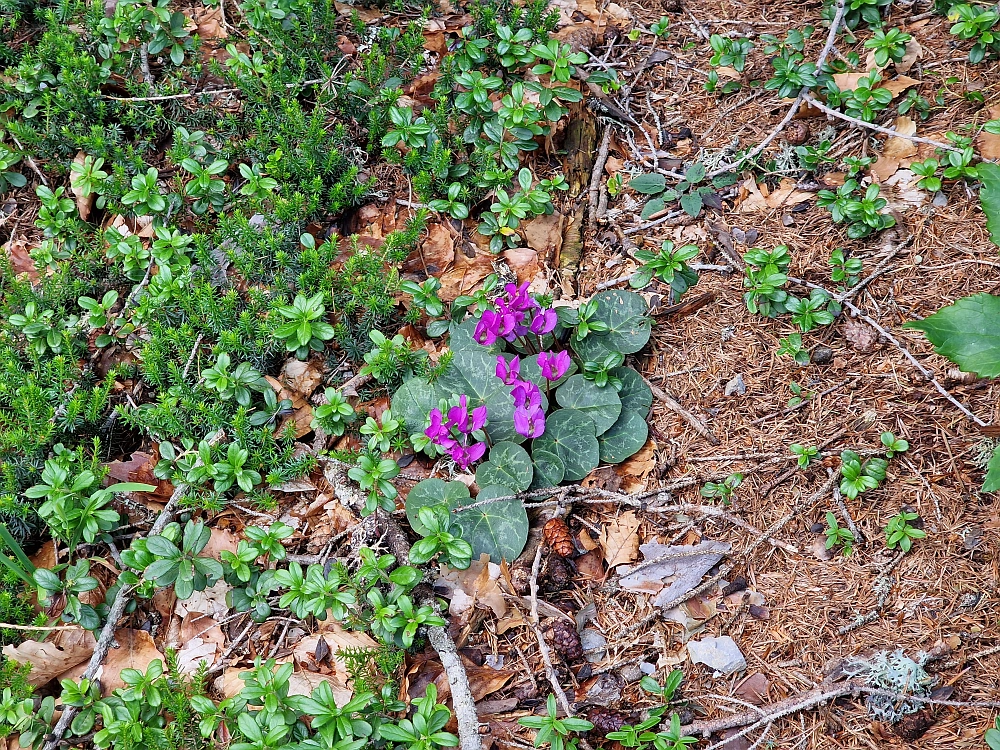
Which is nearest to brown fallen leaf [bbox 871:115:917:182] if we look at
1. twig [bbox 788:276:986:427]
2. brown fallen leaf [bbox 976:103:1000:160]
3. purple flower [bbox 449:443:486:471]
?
brown fallen leaf [bbox 976:103:1000:160]

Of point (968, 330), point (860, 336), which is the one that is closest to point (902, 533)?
point (968, 330)

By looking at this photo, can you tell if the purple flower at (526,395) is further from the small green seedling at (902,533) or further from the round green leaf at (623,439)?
the small green seedling at (902,533)

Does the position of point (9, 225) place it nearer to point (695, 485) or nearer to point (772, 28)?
point (695, 485)

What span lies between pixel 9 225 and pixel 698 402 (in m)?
3.28

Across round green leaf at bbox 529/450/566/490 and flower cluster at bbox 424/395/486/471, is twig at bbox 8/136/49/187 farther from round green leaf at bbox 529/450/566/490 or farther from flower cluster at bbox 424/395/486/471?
round green leaf at bbox 529/450/566/490

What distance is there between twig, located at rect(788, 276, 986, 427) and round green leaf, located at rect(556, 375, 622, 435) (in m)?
0.89

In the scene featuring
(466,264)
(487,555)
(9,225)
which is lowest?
(487,555)

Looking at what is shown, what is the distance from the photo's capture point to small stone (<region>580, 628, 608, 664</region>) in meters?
2.42

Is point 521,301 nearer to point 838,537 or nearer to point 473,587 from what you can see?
point 473,587

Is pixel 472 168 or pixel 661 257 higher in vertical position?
pixel 472 168

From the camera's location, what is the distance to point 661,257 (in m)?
2.91

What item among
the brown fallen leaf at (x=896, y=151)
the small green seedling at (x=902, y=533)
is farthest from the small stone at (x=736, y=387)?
the brown fallen leaf at (x=896, y=151)

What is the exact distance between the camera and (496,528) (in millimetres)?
2609

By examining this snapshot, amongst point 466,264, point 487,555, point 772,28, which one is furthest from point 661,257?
point 772,28
